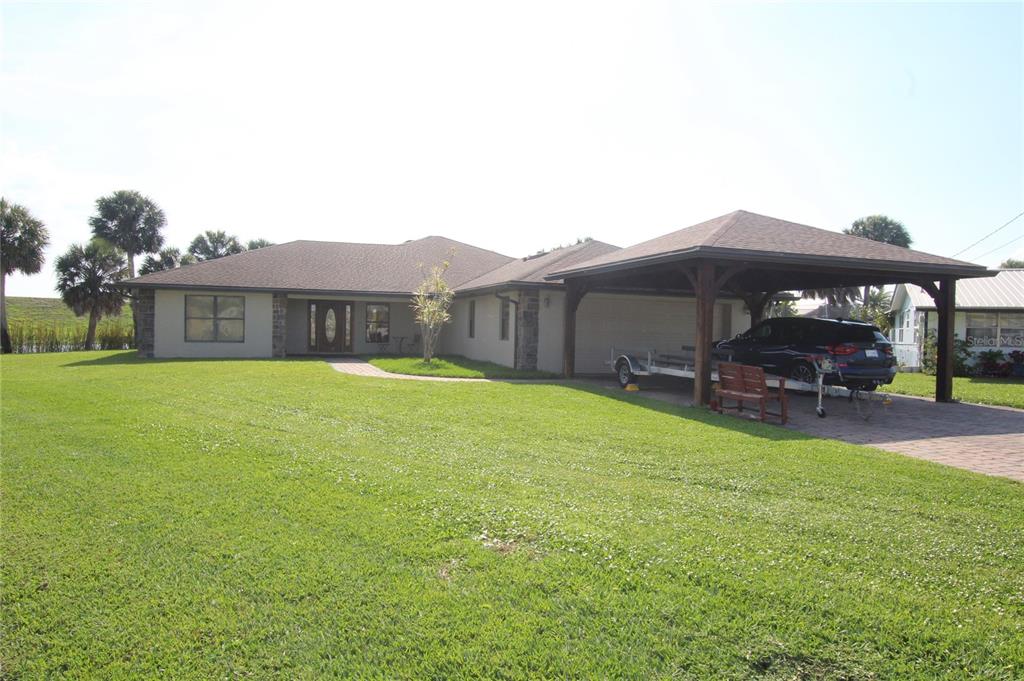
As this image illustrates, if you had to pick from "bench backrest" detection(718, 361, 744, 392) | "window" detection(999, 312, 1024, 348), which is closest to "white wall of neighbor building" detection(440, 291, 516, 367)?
"bench backrest" detection(718, 361, 744, 392)

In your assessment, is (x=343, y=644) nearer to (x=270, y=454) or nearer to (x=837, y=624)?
(x=837, y=624)

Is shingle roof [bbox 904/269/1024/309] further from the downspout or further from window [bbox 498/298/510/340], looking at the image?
window [bbox 498/298/510/340]

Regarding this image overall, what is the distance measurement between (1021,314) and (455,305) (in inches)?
755

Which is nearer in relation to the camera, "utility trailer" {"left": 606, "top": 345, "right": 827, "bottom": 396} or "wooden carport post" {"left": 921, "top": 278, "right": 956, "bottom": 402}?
"wooden carport post" {"left": 921, "top": 278, "right": 956, "bottom": 402}

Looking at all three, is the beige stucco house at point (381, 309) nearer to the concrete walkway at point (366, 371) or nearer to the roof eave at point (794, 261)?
the concrete walkway at point (366, 371)

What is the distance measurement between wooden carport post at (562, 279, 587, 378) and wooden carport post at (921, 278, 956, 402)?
7.48 m

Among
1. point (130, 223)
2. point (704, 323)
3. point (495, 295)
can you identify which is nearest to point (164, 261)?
point (130, 223)

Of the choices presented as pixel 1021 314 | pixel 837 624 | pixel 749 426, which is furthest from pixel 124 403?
pixel 1021 314

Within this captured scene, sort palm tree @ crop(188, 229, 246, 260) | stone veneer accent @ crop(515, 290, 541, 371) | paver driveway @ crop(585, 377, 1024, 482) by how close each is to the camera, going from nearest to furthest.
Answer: paver driveway @ crop(585, 377, 1024, 482), stone veneer accent @ crop(515, 290, 541, 371), palm tree @ crop(188, 229, 246, 260)

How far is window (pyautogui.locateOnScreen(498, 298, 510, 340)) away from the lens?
19.2 metres

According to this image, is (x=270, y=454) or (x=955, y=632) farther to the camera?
(x=270, y=454)

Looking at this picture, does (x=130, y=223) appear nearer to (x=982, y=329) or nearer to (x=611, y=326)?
(x=611, y=326)

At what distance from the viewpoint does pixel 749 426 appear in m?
9.83

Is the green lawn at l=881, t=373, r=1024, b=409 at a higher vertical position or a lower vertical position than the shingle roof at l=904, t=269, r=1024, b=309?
lower
